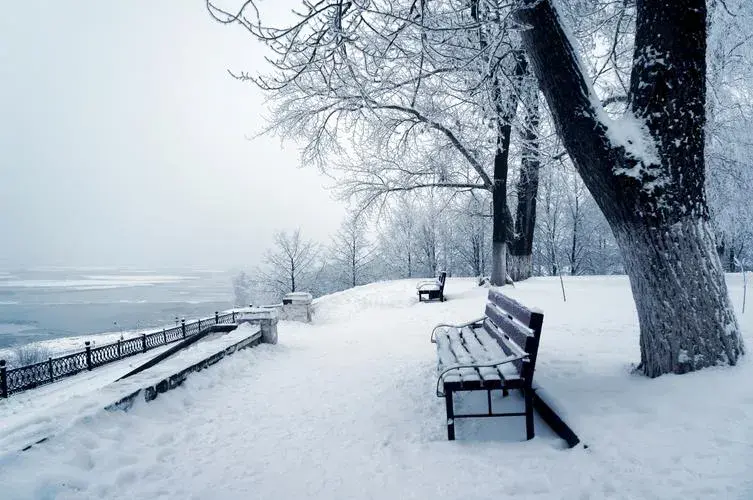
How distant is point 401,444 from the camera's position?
10.7 feet

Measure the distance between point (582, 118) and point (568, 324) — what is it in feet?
14.6

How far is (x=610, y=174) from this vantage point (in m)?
3.48

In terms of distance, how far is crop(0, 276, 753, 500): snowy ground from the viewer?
8.16 ft

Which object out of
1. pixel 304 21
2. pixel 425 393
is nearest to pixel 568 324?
pixel 425 393

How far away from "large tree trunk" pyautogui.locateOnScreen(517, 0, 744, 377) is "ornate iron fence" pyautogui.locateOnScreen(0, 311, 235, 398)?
8810mm

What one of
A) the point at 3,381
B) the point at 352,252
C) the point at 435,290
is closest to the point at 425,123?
the point at 435,290

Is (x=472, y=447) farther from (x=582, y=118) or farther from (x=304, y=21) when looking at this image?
(x=304, y=21)

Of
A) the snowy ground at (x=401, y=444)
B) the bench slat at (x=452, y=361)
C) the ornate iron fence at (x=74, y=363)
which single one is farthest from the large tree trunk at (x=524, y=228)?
the bench slat at (x=452, y=361)

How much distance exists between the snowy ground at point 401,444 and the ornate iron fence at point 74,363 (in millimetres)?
6462

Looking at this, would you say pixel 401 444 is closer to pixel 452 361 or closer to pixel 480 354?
pixel 452 361

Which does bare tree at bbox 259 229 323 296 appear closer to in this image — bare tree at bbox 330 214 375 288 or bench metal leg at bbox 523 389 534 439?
bare tree at bbox 330 214 375 288

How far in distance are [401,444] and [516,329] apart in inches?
56.2

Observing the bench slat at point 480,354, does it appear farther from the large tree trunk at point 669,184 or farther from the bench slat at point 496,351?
the large tree trunk at point 669,184

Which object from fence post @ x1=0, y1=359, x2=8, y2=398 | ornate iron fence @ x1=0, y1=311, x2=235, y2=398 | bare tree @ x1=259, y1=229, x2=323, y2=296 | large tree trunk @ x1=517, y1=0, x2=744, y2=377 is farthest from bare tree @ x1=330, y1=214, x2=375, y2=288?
large tree trunk @ x1=517, y1=0, x2=744, y2=377
